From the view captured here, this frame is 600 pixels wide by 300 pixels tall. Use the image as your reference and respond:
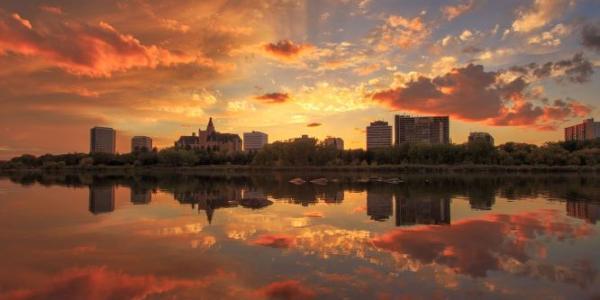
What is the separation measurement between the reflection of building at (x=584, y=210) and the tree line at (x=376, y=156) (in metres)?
102

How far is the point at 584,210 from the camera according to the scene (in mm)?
31641

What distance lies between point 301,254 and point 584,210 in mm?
26288

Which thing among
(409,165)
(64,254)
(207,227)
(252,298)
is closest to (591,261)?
(252,298)

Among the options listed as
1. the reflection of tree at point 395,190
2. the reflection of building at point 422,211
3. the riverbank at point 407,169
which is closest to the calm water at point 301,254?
the reflection of building at point 422,211

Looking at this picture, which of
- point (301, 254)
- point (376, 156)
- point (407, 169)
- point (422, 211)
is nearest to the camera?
point (301, 254)

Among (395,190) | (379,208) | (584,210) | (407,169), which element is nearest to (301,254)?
(379,208)

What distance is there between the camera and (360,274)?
14273 mm

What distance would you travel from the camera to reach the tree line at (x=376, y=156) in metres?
134

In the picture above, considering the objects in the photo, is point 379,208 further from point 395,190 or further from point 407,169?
point 407,169

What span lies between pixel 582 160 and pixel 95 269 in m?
151

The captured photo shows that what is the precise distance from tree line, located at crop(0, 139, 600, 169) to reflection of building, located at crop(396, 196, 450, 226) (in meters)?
105

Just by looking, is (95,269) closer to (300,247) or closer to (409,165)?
(300,247)

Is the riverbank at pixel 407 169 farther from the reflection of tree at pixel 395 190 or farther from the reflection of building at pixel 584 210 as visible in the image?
the reflection of building at pixel 584 210

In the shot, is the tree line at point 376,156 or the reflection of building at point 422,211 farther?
the tree line at point 376,156
